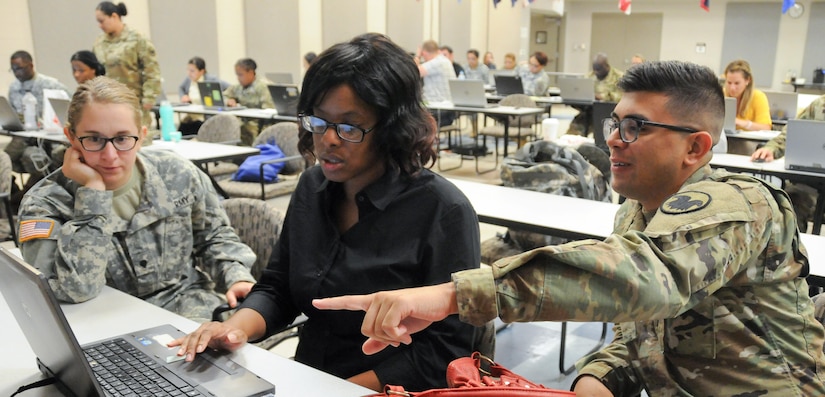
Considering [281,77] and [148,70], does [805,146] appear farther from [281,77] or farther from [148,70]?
[281,77]

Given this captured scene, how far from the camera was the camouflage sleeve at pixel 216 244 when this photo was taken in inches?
75.7

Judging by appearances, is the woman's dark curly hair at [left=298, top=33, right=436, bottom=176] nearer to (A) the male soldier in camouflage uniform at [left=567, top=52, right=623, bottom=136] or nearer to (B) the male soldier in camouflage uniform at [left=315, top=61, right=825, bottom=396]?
(B) the male soldier in camouflage uniform at [left=315, top=61, right=825, bottom=396]

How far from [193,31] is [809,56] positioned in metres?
12.9

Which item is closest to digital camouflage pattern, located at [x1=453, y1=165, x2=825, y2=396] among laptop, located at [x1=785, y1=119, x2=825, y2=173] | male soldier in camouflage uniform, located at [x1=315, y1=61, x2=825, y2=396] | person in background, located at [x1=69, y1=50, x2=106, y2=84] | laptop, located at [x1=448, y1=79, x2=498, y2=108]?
male soldier in camouflage uniform, located at [x1=315, y1=61, x2=825, y2=396]

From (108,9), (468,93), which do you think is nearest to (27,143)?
(108,9)

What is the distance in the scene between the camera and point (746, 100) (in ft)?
16.8

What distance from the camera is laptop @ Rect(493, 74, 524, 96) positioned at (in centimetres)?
885

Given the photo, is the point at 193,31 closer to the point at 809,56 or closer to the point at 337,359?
the point at 337,359

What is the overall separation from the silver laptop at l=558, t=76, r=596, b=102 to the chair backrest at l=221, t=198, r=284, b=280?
20.6 ft

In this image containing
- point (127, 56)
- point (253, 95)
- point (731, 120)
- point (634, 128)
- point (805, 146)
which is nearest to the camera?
point (634, 128)

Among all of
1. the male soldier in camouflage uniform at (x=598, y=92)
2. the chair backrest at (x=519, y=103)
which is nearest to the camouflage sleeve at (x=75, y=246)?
the chair backrest at (x=519, y=103)

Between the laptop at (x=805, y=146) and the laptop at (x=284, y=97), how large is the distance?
169 inches

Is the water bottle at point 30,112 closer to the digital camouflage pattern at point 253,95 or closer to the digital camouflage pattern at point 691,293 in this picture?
the digital camouflage pattern at point 253,95

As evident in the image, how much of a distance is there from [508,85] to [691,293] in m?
8.40
